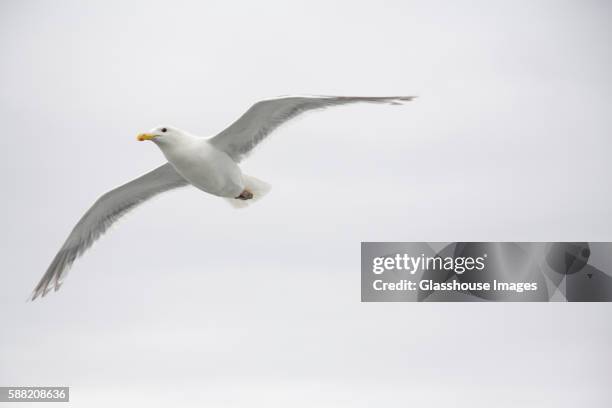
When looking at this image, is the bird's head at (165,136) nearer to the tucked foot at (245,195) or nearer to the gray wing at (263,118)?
the gray wing at (263,118)

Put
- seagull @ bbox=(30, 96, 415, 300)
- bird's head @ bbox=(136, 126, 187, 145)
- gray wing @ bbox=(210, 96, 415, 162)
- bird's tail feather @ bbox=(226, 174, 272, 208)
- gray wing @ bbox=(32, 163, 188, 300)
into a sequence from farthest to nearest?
gray wing @ bbox=(32, 163, 188, 300) < bird's tail feather @ bbox=(226, 174, 272, 208) < bird's head @ bbox=(136, 126, 187, 145) < seagull @ bbox=(30, 96, 415, 300) < gray wing @ bbox=(210, 96, 415, 162)

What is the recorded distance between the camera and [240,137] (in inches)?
180

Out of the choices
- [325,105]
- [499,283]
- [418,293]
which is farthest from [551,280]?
[325,105]

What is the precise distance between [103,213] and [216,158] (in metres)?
0.68

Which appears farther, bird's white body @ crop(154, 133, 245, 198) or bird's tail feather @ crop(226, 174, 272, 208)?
bird's tail feather @ crop(226, 174, 272, 208)

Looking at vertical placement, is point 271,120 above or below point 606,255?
above

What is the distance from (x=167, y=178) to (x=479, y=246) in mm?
1387

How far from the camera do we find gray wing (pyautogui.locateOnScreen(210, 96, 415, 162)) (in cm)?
431

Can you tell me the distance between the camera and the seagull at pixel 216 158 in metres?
4.42

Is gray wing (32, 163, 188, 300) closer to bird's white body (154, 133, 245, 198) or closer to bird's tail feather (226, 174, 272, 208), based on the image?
bird's white body (154, 133, 245, 198)

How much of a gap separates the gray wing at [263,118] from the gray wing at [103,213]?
13.7 inches

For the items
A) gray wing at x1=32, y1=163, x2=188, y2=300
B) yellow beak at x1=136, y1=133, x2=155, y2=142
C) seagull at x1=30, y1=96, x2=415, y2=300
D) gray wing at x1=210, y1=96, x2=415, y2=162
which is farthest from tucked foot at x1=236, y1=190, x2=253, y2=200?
yellow beak at x1=136, y1=133, x2=155, y2=142

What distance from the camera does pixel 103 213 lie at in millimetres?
4992

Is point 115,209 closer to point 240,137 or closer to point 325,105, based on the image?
point 240,137
